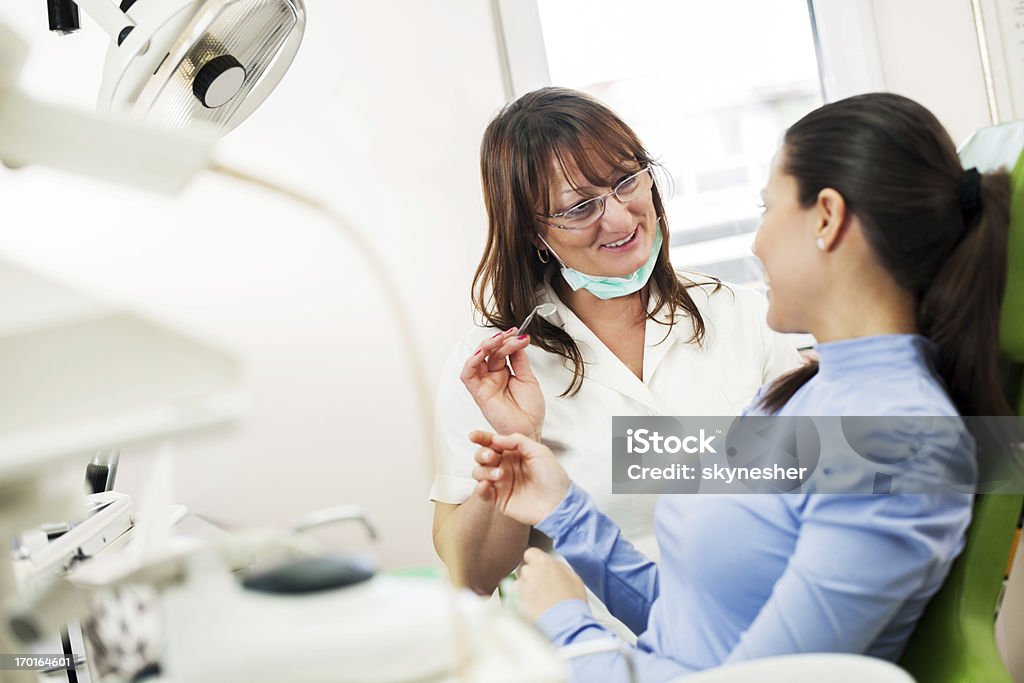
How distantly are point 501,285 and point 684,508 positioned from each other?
0.71m

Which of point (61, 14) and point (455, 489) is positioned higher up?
point (61, 14)

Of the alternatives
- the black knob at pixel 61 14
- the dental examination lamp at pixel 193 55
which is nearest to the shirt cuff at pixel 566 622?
the dental examination lamp at pixel 193 55

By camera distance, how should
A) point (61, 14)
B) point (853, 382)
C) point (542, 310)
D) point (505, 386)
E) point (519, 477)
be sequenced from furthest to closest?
point (542, 310)
point (505, 386)
point (519, 477)
point (61, 14)
point (853, 382)

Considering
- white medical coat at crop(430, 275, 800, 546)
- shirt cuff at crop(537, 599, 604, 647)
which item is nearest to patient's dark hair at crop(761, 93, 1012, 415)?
shirt cuff at crop(537, 599, 604, 647)

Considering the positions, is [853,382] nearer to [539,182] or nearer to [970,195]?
[970,195]

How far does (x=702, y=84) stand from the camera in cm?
224

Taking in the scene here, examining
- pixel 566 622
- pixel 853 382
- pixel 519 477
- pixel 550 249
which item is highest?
pixel 550 249

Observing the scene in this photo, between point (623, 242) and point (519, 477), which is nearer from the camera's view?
point (519, 477)

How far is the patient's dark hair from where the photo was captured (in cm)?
Result: 103

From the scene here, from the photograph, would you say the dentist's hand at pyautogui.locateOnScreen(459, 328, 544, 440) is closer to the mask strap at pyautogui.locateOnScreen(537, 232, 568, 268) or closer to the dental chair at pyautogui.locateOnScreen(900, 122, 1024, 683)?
the mask strap at pyautogui.locateOnScreen(537, 232, 568, 268)

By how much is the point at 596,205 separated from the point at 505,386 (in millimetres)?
350

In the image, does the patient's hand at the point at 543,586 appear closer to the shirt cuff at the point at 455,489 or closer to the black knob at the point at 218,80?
the shirt cuff at the point at 455,489

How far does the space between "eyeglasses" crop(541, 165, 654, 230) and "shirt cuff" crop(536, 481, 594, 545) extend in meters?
0.51

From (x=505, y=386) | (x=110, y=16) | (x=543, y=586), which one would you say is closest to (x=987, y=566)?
(x=543, y=586)
